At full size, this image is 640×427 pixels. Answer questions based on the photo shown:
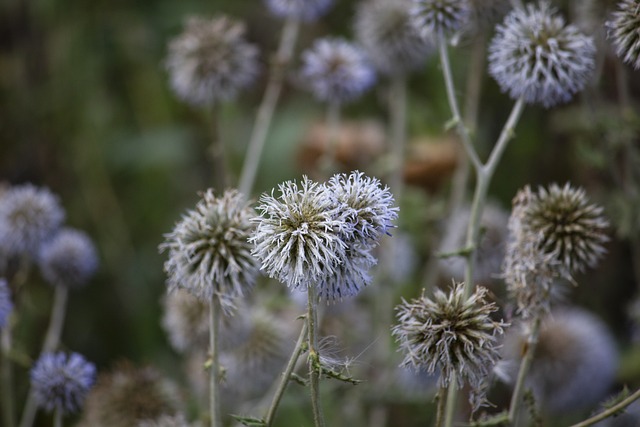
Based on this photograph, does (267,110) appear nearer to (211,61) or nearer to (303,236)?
(211,61)

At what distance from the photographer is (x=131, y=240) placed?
4.09 meters

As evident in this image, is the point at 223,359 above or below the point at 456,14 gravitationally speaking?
below

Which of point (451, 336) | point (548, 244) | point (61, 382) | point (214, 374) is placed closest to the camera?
point (451, 336)

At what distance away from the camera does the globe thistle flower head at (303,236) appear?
1.24 meters

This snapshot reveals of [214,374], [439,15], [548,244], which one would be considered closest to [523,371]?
[548,244]

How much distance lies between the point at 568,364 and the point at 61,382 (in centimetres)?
167

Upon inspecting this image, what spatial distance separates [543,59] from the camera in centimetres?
169

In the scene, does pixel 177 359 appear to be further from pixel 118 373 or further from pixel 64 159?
pixel 118 373

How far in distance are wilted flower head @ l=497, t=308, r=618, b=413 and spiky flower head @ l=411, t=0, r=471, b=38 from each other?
1074mm

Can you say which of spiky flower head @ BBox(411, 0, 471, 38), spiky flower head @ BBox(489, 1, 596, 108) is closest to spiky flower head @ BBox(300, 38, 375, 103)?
spiky flower head @ BBox(411, 0, 471, 38)

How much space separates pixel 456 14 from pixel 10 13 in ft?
10.2

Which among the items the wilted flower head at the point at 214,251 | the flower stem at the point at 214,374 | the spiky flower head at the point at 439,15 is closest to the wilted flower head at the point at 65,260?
the wilted flower head at the point at 214,251

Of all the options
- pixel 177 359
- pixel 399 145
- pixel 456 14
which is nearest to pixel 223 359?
pixel 399 145

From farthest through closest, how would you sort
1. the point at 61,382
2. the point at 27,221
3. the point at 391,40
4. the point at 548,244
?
1. the point at 391,40
2. the point at 27,221
3. the point at 61,382
4. the point at 548,244
